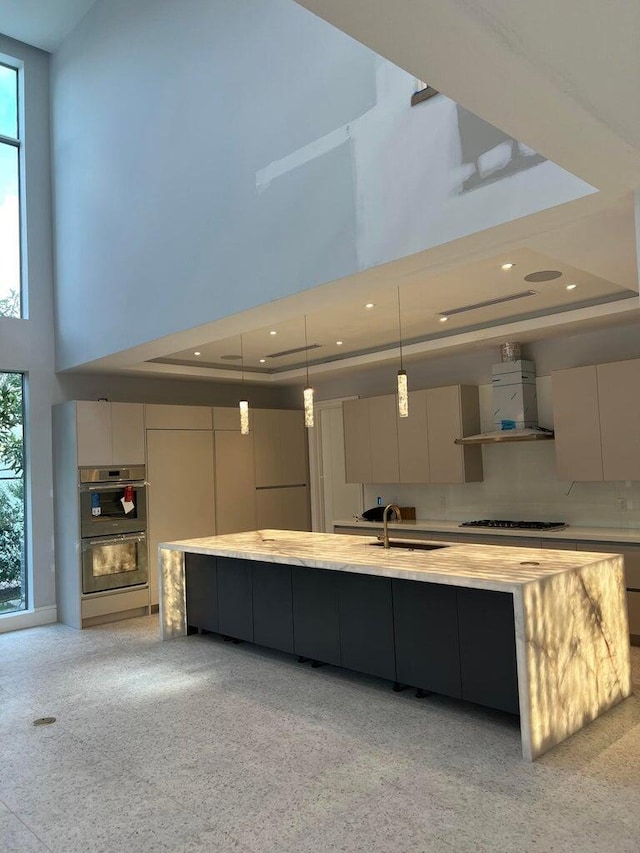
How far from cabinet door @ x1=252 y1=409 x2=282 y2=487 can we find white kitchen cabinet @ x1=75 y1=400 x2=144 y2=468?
1564 mm

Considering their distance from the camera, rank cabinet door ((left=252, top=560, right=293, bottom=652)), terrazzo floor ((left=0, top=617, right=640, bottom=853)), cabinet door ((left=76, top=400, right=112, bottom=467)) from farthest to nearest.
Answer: cabinet door ((left=76, top=400, right=112, bottom=467)) < cabinet door ((left=252, top=560, right=293, bottom=652)) < terrazzo floor ((left=0, top=617, right=640, bottom=853))

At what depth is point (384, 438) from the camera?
723 centimetres

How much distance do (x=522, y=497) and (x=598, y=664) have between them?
2.77m

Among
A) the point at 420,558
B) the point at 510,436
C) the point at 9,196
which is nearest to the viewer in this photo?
the point at 420,558

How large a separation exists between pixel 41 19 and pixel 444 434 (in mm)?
5798

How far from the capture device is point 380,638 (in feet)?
14.0

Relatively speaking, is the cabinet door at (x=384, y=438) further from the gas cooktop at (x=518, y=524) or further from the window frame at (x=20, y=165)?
the window frame at (x=20, y=165)

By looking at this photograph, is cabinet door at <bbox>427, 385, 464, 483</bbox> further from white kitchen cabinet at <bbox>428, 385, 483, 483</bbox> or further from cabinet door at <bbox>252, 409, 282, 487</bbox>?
cabinet door at <bbox>252, 409, 282, 487</bbox>

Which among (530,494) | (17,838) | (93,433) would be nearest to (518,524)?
(530,494)

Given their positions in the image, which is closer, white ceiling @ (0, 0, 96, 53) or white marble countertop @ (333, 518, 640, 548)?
white marble countertop @ (333, 518, 640, 548)

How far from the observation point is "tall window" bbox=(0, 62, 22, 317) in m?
6.82

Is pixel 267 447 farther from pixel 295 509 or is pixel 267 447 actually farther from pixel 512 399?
pixel 512 399

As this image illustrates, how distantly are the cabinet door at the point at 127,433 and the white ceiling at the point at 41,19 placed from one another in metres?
3.89

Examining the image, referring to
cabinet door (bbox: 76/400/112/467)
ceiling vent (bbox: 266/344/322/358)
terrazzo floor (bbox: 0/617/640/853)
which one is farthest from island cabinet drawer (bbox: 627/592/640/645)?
cabinet door (bbox: 76/400/112/467)
